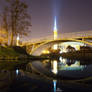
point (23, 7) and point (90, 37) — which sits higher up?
point (23, 7)

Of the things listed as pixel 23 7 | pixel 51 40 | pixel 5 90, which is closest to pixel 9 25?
pixel 23 7

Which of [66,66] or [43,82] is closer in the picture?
[43,82]

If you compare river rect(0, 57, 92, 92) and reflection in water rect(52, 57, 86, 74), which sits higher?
river rect(0, 57, 92, 92)

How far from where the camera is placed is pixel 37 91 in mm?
7953

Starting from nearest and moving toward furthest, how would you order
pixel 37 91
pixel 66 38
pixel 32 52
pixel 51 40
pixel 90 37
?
pixel 37 91 < pixel 90 37 < pixel 66 38 < pixel 51 40 < pixel 32 52

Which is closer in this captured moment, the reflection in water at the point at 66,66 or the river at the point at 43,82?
the river at the point at 43,82

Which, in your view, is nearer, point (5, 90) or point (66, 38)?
point (5, 90)

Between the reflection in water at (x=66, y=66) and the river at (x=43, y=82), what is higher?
the river at (x=43, y=82)

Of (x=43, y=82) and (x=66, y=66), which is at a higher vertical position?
(x=43, y=82)

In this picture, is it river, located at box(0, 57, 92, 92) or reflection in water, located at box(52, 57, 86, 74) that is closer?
river, located at box(0, 57, 92, 92)

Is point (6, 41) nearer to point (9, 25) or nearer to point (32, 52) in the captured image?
point (9, 25)

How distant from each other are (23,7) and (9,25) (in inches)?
216

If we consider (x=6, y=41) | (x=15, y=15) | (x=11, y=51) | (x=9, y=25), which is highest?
(x=15, y=15)

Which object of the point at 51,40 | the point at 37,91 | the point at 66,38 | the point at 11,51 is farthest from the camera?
the point at 51,40
